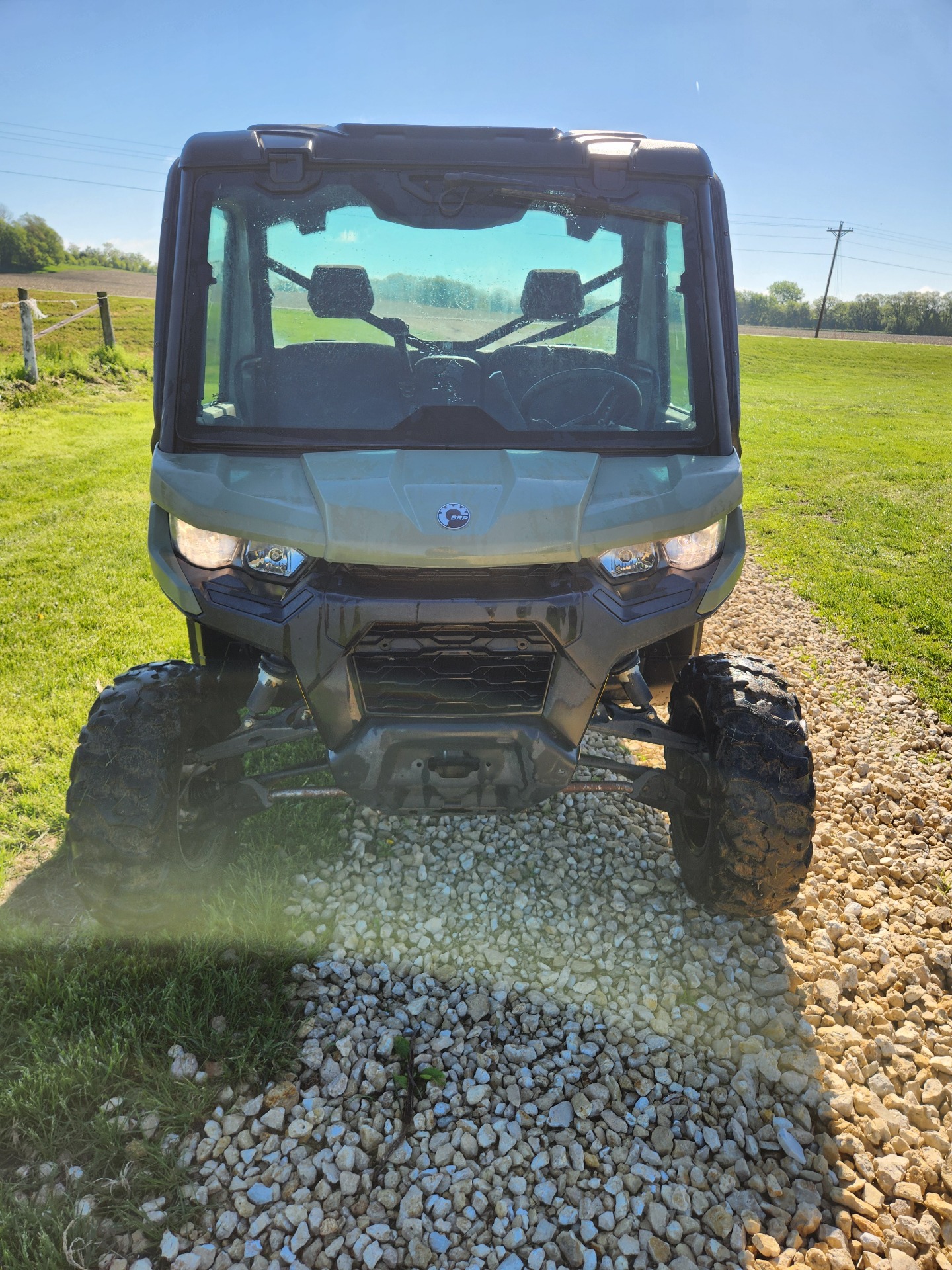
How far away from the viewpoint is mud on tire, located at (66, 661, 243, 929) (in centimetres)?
265

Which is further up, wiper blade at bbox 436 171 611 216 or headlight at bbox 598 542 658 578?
wiper blade at bbox 436 171 611 216

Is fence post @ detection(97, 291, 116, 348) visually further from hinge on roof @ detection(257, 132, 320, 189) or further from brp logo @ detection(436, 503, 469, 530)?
brp logo @ detection(436, 503, 469, 530)

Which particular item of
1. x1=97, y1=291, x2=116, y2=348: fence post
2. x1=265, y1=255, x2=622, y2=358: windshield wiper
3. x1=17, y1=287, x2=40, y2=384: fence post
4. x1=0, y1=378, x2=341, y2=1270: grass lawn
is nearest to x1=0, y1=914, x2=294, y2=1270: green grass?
x1=0, y1=378, x2=341, y2=1270: grass lawn

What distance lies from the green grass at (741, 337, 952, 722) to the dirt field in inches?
941

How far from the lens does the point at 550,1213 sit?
7.23 feet

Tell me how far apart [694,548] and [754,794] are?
2.63 ft

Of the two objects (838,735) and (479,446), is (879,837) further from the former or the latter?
(479,446)

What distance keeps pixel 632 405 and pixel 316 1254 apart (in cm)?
269

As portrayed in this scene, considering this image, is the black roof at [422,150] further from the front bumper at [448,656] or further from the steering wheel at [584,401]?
the front bumper at [448,656]

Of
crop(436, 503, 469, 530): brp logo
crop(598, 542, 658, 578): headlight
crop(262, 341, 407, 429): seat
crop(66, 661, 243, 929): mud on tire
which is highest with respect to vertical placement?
crop(262, 341, 407, 429): seat

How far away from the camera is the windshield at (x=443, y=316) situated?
9.44 ft

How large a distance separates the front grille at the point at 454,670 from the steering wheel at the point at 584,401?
82cm

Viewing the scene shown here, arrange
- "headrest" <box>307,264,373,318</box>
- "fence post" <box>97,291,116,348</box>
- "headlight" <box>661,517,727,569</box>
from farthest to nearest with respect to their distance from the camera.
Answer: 1. "fence post" <box>97,291,116,348</box>
2. "headrest" <box>307,264,373,318</box>
3. "headlight" <box>661,517,727,569</box>

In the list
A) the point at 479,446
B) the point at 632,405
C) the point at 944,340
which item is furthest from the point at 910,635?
the point at 944,340
